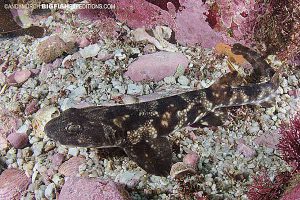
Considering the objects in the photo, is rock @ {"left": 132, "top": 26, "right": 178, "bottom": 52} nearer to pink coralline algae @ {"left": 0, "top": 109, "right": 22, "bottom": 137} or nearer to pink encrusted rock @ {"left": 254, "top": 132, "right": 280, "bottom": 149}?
pink encrusted rock @ {"left": 254, "top": 132, "right": 280, "bottom": 149}

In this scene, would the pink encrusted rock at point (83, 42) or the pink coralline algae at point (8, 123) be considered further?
the pink encrusted rock at point (83, 42)

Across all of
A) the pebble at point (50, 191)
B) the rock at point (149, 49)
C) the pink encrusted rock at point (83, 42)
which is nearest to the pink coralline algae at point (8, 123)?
the pebble at point (50, 191)

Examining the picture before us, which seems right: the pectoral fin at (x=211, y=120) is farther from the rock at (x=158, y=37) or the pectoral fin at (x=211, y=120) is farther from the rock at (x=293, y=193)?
the rock at (x=293, y=193)

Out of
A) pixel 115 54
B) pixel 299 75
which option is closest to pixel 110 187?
pixel 115 54

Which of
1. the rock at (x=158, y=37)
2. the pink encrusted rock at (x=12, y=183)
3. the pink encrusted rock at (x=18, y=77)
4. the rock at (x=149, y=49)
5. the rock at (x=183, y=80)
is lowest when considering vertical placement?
the pink encrusted rock at (x=12, y=183)

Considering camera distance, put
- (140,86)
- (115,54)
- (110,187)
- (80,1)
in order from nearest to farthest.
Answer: (110,187), (140,86), (115,54), (80,1)

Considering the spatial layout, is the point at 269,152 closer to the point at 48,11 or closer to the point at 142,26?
the point at 142,26
